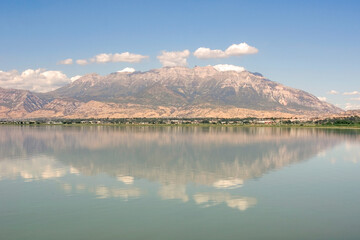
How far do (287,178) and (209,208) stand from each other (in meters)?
19.2

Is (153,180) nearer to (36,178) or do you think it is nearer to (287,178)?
(36,178)

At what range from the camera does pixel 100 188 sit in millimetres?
36562

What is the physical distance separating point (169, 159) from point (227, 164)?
11839 millimetres

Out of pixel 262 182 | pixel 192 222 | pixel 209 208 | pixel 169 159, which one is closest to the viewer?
pixel 192 222

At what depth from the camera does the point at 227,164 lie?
181ft

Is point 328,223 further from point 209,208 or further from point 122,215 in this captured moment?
point 122,215

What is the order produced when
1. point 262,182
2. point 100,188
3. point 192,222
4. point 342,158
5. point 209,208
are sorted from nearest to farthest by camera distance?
point 192,222, point 209,208, point 100,188, point 262,182, point 342,158

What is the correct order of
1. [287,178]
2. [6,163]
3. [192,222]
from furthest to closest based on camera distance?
[6,163], [287,178], [192,222]

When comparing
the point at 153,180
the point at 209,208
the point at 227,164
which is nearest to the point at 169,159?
the point at 227,164

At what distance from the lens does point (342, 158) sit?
219 ft

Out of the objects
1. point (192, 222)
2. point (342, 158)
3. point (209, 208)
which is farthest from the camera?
point (342, 158)

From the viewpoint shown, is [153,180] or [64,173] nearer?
[153,180]

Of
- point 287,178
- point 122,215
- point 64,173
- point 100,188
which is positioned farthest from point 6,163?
point 287,178

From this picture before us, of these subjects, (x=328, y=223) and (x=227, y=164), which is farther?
(x=227, y=164)
